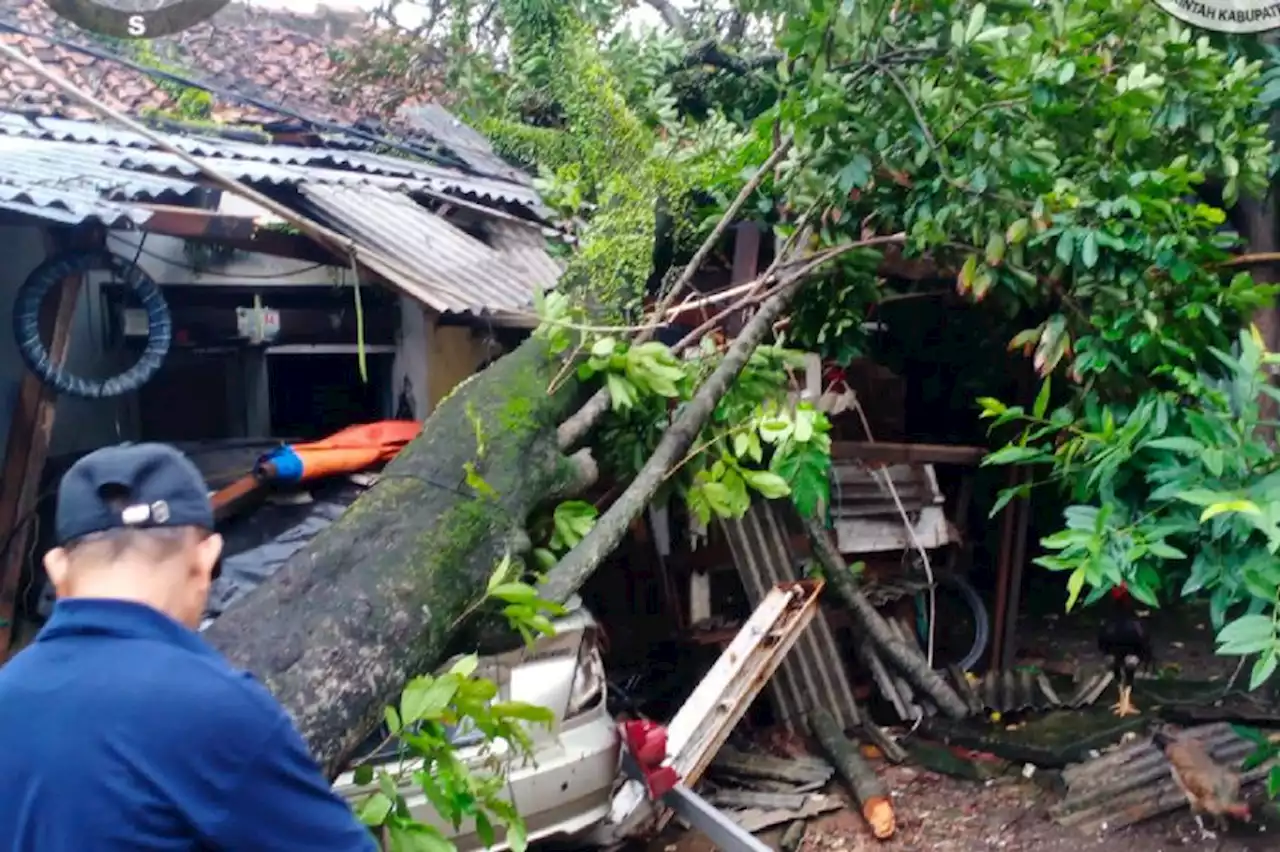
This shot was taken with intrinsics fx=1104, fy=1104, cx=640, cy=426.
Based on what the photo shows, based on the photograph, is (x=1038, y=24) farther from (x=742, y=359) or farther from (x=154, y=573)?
(x=154, y=573)

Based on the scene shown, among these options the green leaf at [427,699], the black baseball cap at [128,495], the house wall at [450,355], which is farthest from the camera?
the house wall at [450,355]

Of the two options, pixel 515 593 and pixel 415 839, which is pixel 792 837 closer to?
pixel 515 593

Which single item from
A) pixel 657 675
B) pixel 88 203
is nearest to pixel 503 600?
pixel 88 203

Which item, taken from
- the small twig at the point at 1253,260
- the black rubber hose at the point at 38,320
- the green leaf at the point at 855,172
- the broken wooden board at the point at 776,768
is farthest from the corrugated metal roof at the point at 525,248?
the small twig at the point at 1253,260

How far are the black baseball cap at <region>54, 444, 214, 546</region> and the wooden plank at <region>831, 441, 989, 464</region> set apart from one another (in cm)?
520

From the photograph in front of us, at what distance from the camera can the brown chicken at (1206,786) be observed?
4547 mm

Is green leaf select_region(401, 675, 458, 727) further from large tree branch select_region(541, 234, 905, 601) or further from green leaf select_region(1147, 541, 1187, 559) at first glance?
green leaf select_region(1147, 541, 1187, 559)

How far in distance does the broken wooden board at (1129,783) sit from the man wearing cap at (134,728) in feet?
13.9

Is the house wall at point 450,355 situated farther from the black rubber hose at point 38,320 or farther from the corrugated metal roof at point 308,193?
the black rubber hose at point 38,320

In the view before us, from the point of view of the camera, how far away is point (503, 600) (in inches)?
131

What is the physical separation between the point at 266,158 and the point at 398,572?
401cm

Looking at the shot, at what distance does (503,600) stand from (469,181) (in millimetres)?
4714

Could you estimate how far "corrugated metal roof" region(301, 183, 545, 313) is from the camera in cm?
504

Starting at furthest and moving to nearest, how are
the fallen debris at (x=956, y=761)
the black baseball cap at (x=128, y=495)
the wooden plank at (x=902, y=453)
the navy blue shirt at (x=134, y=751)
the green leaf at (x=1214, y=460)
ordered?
the wooden plank at (x=902, y=453) → the fallen debris at (x=956, y=761) → the green leaf at (x=1214, y=460) → the black baseball cap at (x=128, y=495) → the navy blue shirt at (x=134, y=751)
